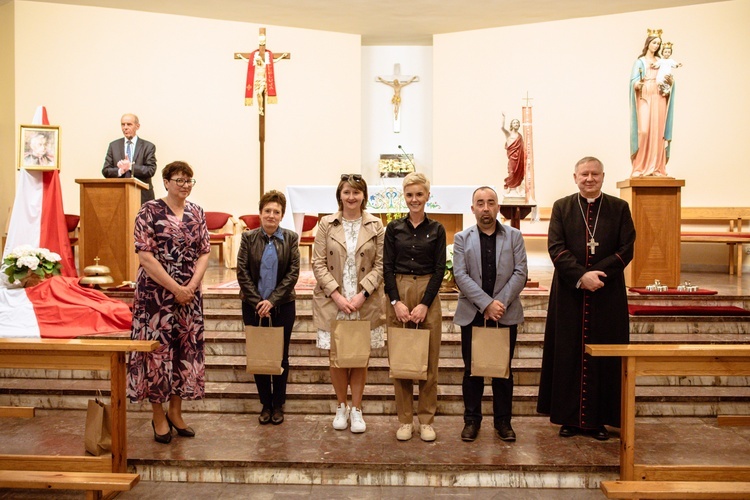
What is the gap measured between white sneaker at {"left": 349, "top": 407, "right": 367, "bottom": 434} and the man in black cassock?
115 centimetres

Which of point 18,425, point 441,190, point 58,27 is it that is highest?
point 58,27

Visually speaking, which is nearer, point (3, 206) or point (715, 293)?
point (715, 293)

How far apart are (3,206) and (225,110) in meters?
3.36

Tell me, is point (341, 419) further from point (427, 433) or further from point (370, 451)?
point (427, 433)

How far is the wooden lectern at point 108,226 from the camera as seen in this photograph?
6.46m

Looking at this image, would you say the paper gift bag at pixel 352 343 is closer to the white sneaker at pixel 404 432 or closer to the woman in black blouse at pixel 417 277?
the woman in black blouse at pixel 417 277

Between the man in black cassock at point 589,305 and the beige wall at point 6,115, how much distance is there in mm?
8044

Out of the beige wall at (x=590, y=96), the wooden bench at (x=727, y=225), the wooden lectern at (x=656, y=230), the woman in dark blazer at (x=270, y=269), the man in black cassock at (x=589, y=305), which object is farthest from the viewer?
the beige wall at (x=590, y=96)

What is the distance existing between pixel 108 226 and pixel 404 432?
13.3 feet

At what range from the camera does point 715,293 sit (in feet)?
19.9

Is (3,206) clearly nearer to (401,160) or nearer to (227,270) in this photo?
(227,270)

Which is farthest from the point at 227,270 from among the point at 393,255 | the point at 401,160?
the point at 393,255

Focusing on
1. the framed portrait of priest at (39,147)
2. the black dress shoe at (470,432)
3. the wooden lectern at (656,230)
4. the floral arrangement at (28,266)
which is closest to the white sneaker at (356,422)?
the black dress shoe at (470,432)

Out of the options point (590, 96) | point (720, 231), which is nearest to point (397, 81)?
point (590, 96)
